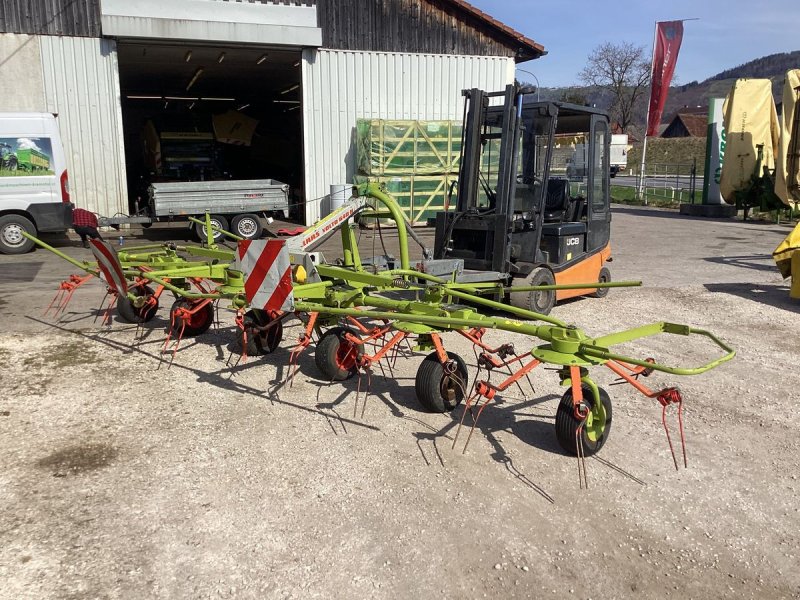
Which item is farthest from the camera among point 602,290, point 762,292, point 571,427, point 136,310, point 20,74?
point 20,74

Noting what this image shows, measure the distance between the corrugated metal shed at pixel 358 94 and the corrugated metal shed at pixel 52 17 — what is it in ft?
15.8

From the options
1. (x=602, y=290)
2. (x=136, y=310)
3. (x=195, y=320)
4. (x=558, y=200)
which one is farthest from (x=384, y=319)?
(x=602, y=290)

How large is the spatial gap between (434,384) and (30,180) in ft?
36.1

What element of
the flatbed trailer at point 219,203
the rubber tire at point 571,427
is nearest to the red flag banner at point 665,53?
the flatbed trailer at point 219,203

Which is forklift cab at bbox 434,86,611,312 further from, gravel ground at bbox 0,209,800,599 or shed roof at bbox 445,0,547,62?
shed roof at bbox 445,0,547,62

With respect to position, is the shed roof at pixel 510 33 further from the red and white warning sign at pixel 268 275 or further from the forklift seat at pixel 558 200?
the red and white warning sign at pixel 268 275

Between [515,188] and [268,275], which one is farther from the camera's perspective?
[515,188]

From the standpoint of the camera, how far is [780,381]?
240 inches

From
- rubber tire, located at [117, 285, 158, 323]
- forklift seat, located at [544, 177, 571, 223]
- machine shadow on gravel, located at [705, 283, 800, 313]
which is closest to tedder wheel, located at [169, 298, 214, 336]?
rubber tire, located at [117, 285, 158, 323]

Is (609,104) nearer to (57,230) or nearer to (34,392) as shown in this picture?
(57,230)

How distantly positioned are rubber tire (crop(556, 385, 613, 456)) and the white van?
460 inches

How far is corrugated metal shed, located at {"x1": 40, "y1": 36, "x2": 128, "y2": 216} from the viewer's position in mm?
15047

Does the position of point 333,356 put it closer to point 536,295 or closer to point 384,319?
A: point 384,319

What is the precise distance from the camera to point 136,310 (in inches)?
302
